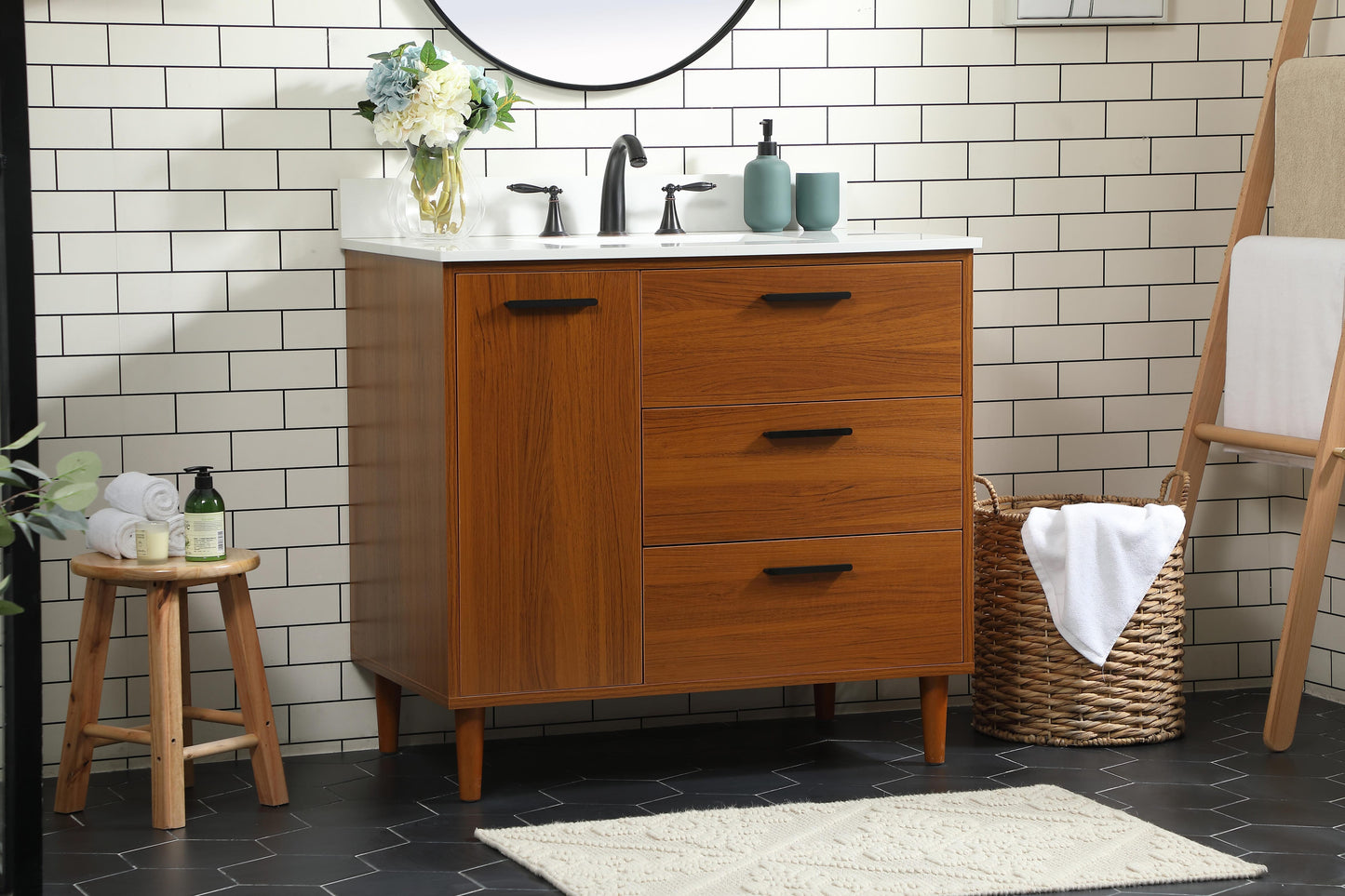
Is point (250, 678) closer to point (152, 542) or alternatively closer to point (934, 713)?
point (152, 542)

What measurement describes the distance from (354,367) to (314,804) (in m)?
0.87

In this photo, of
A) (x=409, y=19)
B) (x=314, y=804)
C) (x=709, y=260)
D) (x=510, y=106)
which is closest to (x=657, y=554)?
(x=709, y=260)

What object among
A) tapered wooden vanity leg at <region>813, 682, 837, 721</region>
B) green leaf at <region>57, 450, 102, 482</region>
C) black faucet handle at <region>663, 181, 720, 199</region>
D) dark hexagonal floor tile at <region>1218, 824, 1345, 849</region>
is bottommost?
dark hexagonal floor tile at <region>1218, 824, 1345, 849</region>

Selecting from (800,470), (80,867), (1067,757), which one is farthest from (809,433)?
(80,867)

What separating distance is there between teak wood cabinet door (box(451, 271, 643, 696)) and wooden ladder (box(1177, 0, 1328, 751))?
1322 mm

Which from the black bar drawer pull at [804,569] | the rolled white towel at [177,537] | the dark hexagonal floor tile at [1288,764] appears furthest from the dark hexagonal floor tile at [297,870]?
the dark hexagonal floor tile at [1288,764]

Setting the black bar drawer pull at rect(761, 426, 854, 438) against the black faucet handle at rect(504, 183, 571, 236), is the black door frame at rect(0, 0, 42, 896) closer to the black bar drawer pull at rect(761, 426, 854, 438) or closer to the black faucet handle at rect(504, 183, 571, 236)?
the black faucet handle at rect(504, 183, 571, 236)

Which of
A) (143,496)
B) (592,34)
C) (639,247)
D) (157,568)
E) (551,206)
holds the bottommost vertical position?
(157,568)

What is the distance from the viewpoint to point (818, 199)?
3.34 m

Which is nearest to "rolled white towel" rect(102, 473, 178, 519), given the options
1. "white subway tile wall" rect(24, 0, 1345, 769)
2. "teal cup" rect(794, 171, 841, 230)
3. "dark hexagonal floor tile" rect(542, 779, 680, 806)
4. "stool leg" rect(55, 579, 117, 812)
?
"stool leg" rect(55, 579, 117, 812)

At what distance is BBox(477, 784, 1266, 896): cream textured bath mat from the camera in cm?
248

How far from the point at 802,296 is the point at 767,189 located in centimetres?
51

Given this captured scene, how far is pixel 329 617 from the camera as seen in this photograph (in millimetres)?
3305

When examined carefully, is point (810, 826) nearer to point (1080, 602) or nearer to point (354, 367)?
point (1080, 602)
